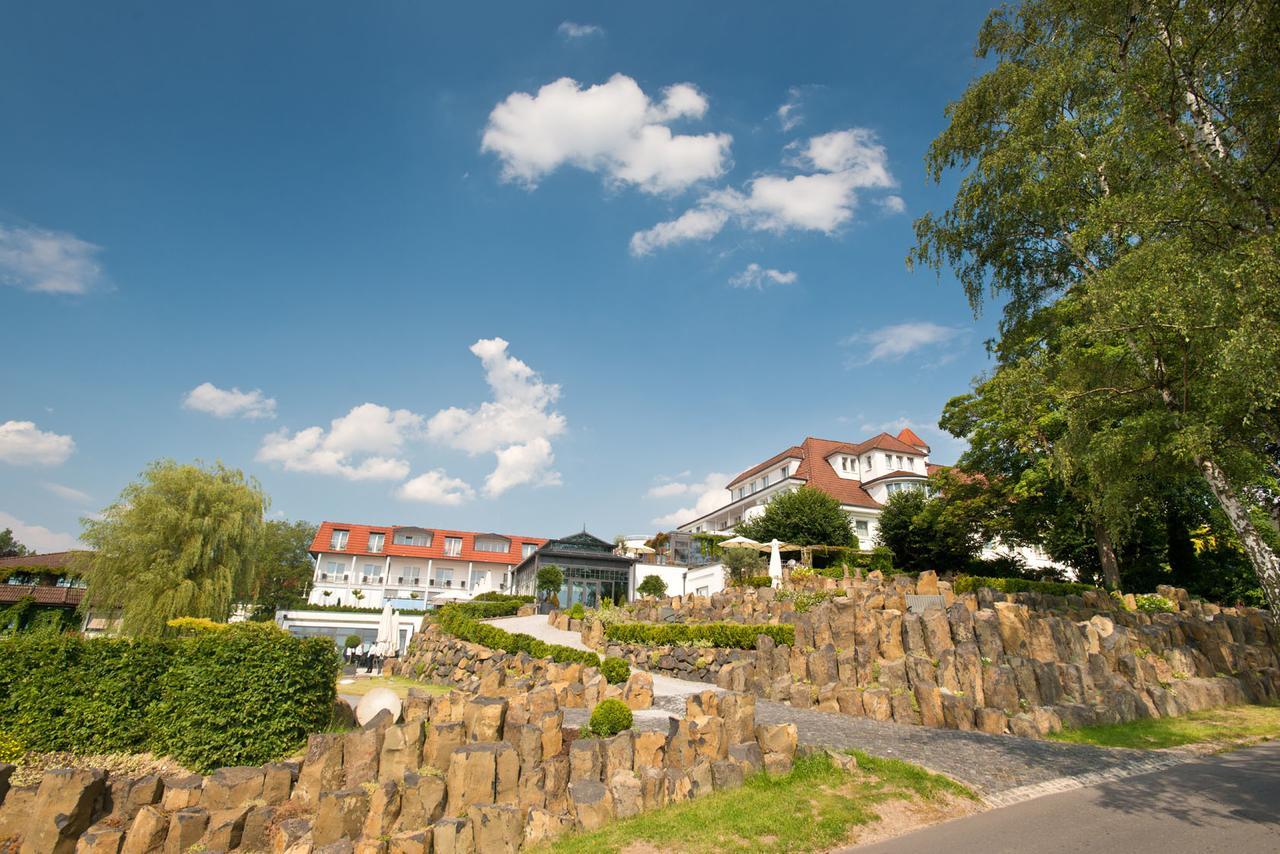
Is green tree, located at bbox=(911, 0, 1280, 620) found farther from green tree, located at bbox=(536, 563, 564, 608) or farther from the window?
the window

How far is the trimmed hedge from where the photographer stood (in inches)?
626

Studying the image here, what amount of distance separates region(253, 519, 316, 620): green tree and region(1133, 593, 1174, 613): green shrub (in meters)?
52.4

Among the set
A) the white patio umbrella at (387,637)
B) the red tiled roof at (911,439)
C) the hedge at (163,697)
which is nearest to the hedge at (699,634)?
the hedge at (163,697)

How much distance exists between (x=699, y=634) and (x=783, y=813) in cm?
1069

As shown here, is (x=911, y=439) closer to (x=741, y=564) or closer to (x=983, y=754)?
(x=741, y=564)

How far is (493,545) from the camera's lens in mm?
60094

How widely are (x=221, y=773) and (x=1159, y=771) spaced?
40.3ft

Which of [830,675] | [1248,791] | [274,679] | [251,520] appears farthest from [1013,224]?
[251,520]

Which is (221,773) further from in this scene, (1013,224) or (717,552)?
(717,552)

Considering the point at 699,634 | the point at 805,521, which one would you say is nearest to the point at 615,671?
the point at 699,634

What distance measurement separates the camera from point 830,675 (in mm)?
12430

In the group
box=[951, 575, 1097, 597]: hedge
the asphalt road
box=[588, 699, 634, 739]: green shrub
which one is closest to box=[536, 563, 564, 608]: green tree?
box=[951, 575, 1097, 597]: hedge

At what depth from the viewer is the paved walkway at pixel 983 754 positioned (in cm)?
737

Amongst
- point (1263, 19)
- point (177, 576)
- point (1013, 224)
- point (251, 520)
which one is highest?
point (1013, 224)
